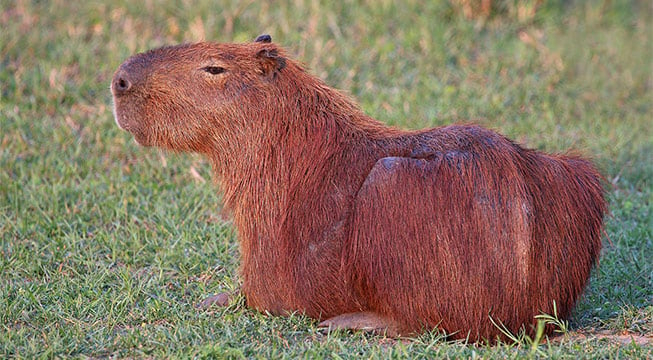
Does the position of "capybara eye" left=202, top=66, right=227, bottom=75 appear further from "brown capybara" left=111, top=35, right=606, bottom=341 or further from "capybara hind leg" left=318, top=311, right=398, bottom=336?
"capybara hind leg" left=318, top=311, right=398, bottom=336

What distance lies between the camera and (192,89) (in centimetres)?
408

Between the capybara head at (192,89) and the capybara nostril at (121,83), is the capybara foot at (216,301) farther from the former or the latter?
the capybara nostril at (121,83)

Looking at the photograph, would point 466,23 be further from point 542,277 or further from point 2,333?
point 2,333

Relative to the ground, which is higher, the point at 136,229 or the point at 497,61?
the point at 497,61

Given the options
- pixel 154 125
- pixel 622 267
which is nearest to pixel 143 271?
pixel 154 125

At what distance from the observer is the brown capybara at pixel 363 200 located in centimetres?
372

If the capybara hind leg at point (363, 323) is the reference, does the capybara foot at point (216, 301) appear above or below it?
below

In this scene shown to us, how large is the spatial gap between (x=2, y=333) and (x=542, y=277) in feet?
7.18

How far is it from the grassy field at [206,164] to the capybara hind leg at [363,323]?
0.17ft

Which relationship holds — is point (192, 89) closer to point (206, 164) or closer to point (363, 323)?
point (363, 323)

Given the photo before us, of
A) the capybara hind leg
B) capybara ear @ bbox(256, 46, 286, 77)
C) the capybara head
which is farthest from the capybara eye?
the capybara hind leg

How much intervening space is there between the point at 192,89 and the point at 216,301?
955 millimetres

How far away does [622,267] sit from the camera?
15.9 ft

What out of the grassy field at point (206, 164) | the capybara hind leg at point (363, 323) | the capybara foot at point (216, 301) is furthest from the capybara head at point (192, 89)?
the capybara hind leg at point (363, 323)
